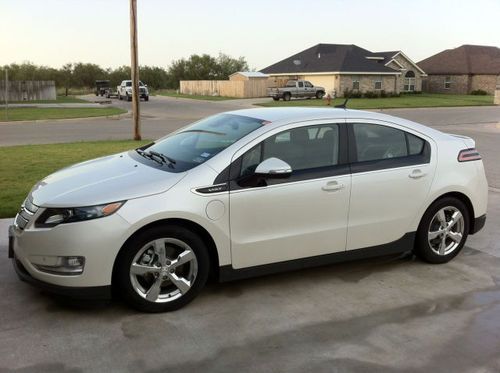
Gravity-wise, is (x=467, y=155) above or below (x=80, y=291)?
above

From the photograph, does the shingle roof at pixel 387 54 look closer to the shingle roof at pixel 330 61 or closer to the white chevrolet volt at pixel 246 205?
the shingle roof at pixel 330 61

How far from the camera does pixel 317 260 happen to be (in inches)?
184

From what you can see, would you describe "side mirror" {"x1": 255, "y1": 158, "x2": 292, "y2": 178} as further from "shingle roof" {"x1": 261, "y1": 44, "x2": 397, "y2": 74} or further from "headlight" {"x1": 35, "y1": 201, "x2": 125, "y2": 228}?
"shingle roof" {"x1": 261, "y1": 44, "x2": 397, "y2": 74}

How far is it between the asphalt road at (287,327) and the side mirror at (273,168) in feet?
3.42

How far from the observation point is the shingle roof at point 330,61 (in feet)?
175

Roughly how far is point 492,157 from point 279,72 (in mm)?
47362

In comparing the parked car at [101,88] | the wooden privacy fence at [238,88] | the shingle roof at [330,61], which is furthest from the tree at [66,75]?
the shingle roof at [330,61]

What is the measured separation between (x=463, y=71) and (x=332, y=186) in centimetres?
6491

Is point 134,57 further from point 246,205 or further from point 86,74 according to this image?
point 86,74

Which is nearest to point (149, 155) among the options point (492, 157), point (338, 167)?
point (338, 167)

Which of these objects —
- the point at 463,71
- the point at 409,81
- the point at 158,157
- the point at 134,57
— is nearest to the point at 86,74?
the point at 409,81

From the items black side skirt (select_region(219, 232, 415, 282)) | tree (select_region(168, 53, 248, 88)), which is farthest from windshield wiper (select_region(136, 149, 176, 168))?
tree (select_region(168, 53, 248, 88))

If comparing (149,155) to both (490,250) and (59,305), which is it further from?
(490,250)

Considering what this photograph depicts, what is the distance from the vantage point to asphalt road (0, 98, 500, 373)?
11.3ft
